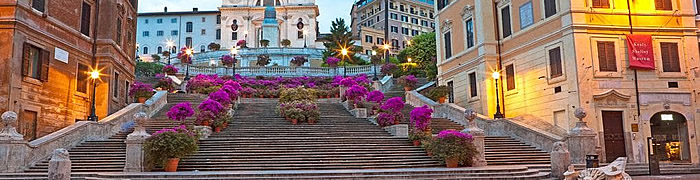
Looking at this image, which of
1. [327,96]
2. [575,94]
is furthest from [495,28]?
[327,96]

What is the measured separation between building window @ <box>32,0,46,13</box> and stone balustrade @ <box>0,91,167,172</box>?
201 inches

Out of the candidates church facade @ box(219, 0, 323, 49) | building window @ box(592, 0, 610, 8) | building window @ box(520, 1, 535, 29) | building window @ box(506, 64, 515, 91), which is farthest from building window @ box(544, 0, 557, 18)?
church facade @ box(219, 0, 323, 49)

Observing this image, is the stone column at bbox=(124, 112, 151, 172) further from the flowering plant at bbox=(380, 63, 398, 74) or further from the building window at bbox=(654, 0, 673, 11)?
the flowering plant at bbox=(380, 63, 398, 74)

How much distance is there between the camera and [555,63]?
2159 cm

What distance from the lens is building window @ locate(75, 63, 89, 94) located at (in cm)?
2347

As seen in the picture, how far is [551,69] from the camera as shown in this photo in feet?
71.7

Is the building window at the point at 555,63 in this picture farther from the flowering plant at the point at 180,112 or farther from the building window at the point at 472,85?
the flowering plant at the point at 180,112

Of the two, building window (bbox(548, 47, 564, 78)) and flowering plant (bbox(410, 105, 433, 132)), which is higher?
building window (bbox(548, 47, 564, 78))

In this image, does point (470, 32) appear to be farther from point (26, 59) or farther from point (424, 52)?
point (424, 52)

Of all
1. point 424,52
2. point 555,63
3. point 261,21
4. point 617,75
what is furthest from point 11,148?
point 261,21

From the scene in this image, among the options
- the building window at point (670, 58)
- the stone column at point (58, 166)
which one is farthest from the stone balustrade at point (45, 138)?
the building window at point (670, 58)

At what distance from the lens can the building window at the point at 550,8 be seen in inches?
856

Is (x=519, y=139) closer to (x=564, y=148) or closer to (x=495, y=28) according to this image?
(x=564, y=148)

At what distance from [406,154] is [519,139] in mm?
5239
